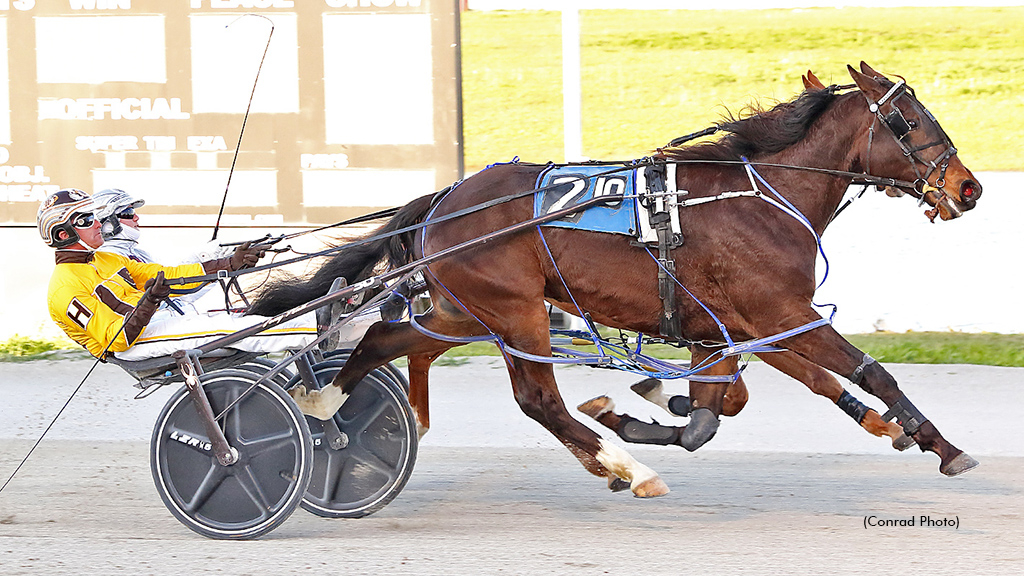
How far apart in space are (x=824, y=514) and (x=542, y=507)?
1.21 meters

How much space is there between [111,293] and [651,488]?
2319 millimetres

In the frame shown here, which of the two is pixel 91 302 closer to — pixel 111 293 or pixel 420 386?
pixel 111 293

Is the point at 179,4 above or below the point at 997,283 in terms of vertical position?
above

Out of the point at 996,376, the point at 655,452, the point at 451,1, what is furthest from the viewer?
the point at 451,1

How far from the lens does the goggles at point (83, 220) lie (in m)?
4.92

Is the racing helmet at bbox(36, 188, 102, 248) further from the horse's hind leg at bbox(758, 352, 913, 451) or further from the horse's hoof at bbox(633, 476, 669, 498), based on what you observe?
the horse's hind leg at bbox(758, 352, 913, 451)

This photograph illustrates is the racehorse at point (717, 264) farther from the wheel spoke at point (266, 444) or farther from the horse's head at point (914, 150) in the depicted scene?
the wheel spoke at point (266, 444)

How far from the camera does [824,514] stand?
17.0 ft

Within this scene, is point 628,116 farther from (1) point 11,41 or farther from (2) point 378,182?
(1) point 11,41

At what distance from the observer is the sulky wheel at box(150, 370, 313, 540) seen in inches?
195

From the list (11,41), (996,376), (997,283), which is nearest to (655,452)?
(996,376)

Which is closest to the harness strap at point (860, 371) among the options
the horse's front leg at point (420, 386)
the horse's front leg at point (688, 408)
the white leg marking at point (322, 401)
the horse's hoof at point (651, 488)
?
the horse's front leg at point (688, 408)

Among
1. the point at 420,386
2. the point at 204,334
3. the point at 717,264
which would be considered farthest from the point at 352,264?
the point at 717,264

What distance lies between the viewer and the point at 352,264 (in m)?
5.79
